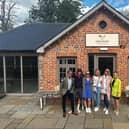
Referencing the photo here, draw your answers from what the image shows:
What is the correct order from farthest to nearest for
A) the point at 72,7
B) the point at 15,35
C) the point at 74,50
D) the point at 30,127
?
the point at 72,7 → the point at 15,35 → the point at 74,50 → the point at 30,127

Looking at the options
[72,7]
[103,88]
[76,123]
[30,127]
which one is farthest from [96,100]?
[72,7]

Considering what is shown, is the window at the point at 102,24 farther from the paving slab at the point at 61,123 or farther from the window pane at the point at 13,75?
the window pane at the point at 13,75

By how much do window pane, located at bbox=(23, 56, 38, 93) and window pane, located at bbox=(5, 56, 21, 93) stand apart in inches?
14.2

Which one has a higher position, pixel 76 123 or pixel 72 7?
pixel 72 7

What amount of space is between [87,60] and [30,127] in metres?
6.21

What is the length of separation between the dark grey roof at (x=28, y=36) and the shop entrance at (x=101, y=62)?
3529 millimetres

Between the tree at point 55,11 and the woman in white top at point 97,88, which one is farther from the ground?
the tree at point 55,11

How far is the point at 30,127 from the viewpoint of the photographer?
12.9m

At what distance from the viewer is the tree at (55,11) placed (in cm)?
5301

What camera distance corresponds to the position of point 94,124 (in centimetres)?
1336

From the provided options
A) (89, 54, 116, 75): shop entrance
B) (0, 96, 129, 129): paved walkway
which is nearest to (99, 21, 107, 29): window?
(89, 54, 116, 75): shop entrance

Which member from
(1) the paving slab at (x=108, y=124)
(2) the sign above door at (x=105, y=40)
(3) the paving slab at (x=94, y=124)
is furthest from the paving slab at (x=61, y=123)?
(2) the sign above door at (x=105, y=40)

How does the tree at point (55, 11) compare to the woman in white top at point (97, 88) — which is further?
the tree at point (55, 11)

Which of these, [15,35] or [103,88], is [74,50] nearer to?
[103,88]
